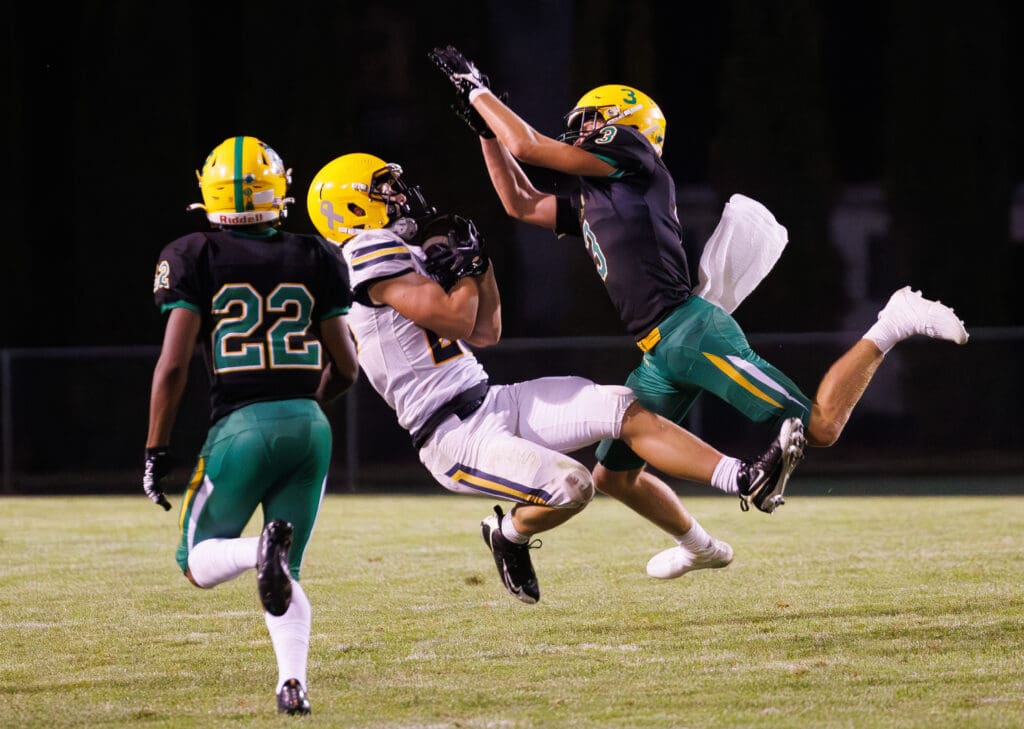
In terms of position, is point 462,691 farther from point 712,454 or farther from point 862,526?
point 862,526

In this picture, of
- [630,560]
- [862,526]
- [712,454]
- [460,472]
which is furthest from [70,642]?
[862,526]

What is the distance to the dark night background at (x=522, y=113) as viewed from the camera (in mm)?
18375

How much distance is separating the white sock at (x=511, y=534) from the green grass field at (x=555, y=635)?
1.26 feet

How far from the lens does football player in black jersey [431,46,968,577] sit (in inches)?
227

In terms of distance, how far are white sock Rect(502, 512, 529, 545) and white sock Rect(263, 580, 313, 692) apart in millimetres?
1522

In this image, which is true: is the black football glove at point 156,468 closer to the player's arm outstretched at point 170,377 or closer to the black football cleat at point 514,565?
the player's arm outstretched at point 170,377

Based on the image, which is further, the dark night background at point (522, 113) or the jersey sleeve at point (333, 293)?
the dark night background at point (522, 113)

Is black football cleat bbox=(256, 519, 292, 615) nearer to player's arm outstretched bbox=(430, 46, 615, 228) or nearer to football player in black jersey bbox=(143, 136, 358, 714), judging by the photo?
football player in black jersey bbox=(143, 136, 358, 714)

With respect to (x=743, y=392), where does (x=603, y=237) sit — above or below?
above

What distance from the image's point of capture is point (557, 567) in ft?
27.5

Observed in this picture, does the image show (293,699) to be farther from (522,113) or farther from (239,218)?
(522,113)

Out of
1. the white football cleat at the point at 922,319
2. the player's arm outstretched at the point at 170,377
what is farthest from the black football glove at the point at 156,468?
the white football cleat at the point at 922,319

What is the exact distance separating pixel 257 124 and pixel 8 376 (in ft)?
17.5

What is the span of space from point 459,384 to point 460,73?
50.2 inches
